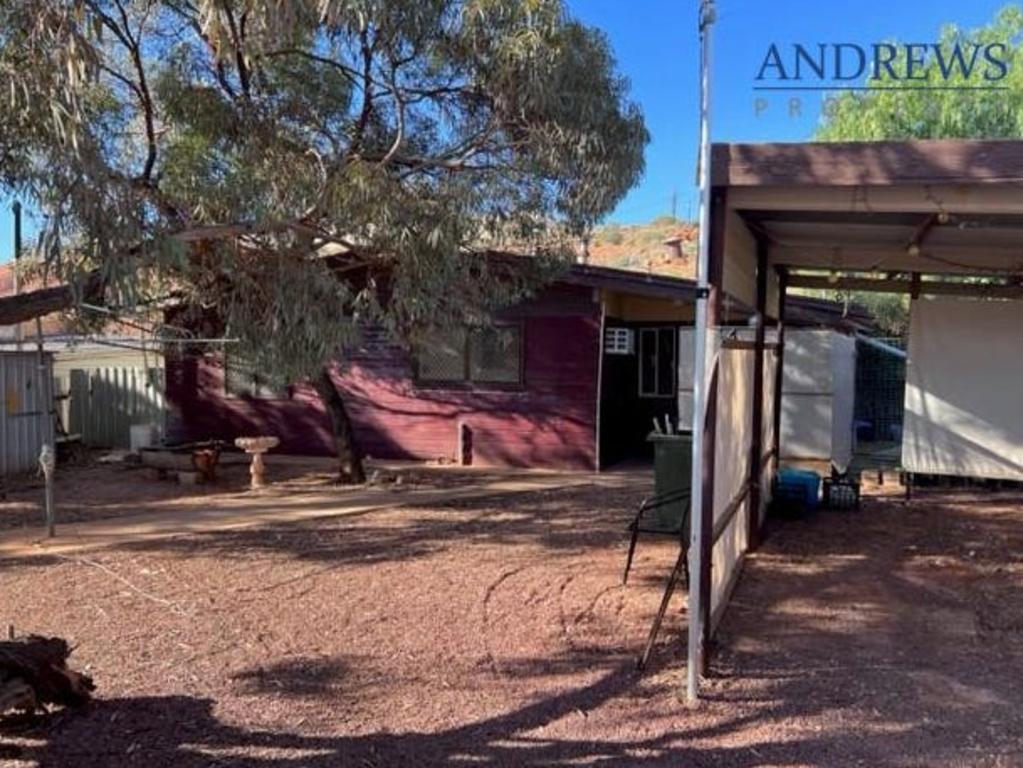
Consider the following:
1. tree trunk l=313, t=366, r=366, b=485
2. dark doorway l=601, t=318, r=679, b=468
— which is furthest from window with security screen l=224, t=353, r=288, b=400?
dark doorway l=601, t=318, r=679, b=468

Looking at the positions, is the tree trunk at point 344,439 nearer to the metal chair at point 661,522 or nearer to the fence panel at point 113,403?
the metal chair at point 661,522

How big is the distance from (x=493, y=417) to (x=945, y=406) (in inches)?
233

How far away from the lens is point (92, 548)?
815cm

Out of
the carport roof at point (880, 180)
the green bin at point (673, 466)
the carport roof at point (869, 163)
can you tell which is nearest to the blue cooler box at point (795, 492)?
the green bin at point (673, 466)

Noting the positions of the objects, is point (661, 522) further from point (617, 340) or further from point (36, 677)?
point (617, 340)

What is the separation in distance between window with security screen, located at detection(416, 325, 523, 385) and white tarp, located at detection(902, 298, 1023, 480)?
525 cm

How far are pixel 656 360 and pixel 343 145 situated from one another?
7.64 m

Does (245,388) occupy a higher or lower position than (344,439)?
higher

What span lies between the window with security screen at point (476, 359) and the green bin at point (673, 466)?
5.88 meters

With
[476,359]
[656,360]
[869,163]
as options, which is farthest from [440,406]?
[869,163]

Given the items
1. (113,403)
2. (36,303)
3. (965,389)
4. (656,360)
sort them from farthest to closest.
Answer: (113,403)
(656,360)
(965,389)
(36,303)

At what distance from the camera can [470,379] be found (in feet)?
46.6

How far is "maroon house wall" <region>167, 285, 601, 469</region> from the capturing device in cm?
1346

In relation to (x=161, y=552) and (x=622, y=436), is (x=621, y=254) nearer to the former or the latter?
(x=622, y=436)
